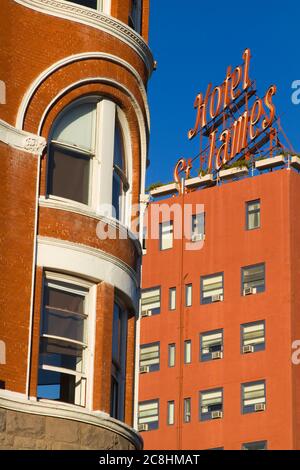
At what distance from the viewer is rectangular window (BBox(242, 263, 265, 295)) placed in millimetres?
81250

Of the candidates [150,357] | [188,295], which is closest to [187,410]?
[150,357]

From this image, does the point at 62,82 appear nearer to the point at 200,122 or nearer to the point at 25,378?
the point at 25,378

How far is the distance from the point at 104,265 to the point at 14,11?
4.94 metres

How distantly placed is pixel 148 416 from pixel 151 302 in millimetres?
7181

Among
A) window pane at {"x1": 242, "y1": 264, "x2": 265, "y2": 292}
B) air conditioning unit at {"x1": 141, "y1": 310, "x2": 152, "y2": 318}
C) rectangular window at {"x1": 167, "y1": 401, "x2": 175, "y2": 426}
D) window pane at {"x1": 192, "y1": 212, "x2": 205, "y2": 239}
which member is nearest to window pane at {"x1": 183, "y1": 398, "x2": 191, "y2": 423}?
rectangular window at {"x1": 167, "y1": 401, "x2": 175, "y2": 426}

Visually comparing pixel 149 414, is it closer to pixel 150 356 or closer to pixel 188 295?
pixel 150 356

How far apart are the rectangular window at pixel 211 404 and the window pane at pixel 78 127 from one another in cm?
5421

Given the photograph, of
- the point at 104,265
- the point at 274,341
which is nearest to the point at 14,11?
the point at 104,265

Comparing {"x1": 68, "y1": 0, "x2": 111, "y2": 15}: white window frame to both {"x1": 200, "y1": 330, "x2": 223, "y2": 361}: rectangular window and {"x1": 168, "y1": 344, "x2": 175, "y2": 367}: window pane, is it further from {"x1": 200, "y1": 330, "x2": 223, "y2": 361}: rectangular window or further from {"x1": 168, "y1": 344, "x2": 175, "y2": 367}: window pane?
{"x1": 168, "y1": 344, "x2": 175, "y2": 367}: window pane

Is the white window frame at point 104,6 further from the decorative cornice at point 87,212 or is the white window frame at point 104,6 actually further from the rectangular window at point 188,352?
the rectangular window at point 188,352

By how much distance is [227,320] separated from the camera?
81250 mm

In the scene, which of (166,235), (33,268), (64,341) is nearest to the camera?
(33,268)

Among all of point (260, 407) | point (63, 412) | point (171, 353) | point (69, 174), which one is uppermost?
point (171, 353)
